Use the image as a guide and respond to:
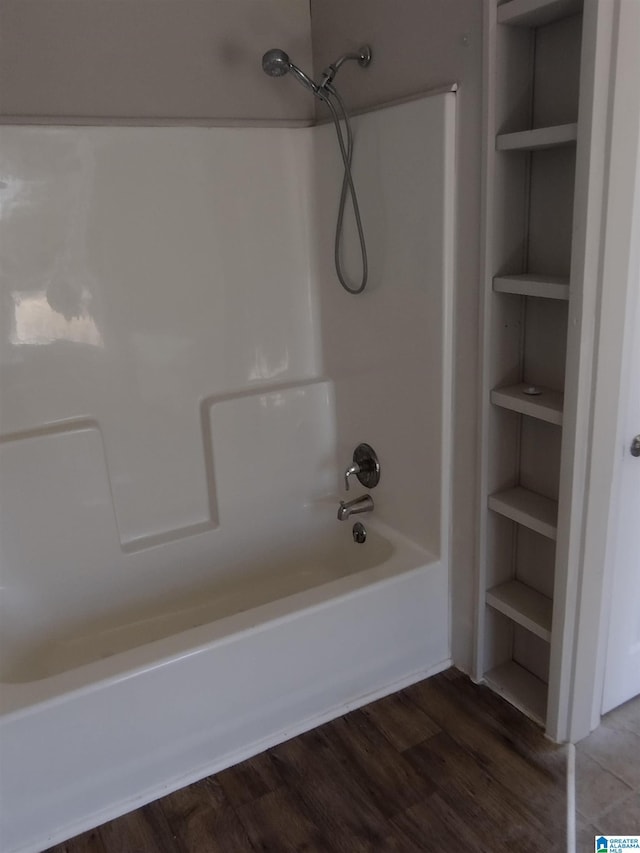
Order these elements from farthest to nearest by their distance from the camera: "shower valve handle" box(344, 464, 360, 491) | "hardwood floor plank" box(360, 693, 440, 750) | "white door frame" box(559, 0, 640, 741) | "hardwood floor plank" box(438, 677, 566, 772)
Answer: "shower valve handle" box(344, 464, 360, 491) < "hardwood floor plank" box(360, 693, 440, 750) < "hardwood floor plank" box(438, 677, 566, 772) < "white door frame" box(559, 0, 640, 741)

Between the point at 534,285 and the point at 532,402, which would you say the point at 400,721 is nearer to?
the point at 532,402

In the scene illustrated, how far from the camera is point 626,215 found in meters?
1.53

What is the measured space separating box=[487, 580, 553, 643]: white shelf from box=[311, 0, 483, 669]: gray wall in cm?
9

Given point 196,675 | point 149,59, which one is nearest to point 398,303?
point 149,59

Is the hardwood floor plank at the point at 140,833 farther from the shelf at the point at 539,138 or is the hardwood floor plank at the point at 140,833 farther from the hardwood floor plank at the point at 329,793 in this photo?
the shelf at the point at 539,138

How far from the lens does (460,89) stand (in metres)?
1.75

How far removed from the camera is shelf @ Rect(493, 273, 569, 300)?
1609mm

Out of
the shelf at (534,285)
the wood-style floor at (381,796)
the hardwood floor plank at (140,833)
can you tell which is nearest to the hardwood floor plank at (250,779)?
the wood-style floor at (381,796)

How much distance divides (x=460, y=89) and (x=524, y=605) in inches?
54.8

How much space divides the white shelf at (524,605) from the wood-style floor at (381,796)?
30cm

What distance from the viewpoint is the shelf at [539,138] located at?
4.97 feet

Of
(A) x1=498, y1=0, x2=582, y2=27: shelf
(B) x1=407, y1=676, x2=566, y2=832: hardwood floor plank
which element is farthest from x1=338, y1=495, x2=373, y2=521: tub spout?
(A) x1=498, y1=0, x2=582, y2=27: shelf

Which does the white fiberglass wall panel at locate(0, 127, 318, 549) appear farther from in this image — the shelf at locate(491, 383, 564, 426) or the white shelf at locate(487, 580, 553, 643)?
the white shelf at locate(487, 580, 553, 643)

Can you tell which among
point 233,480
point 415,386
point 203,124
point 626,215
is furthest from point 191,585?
point 626,215
